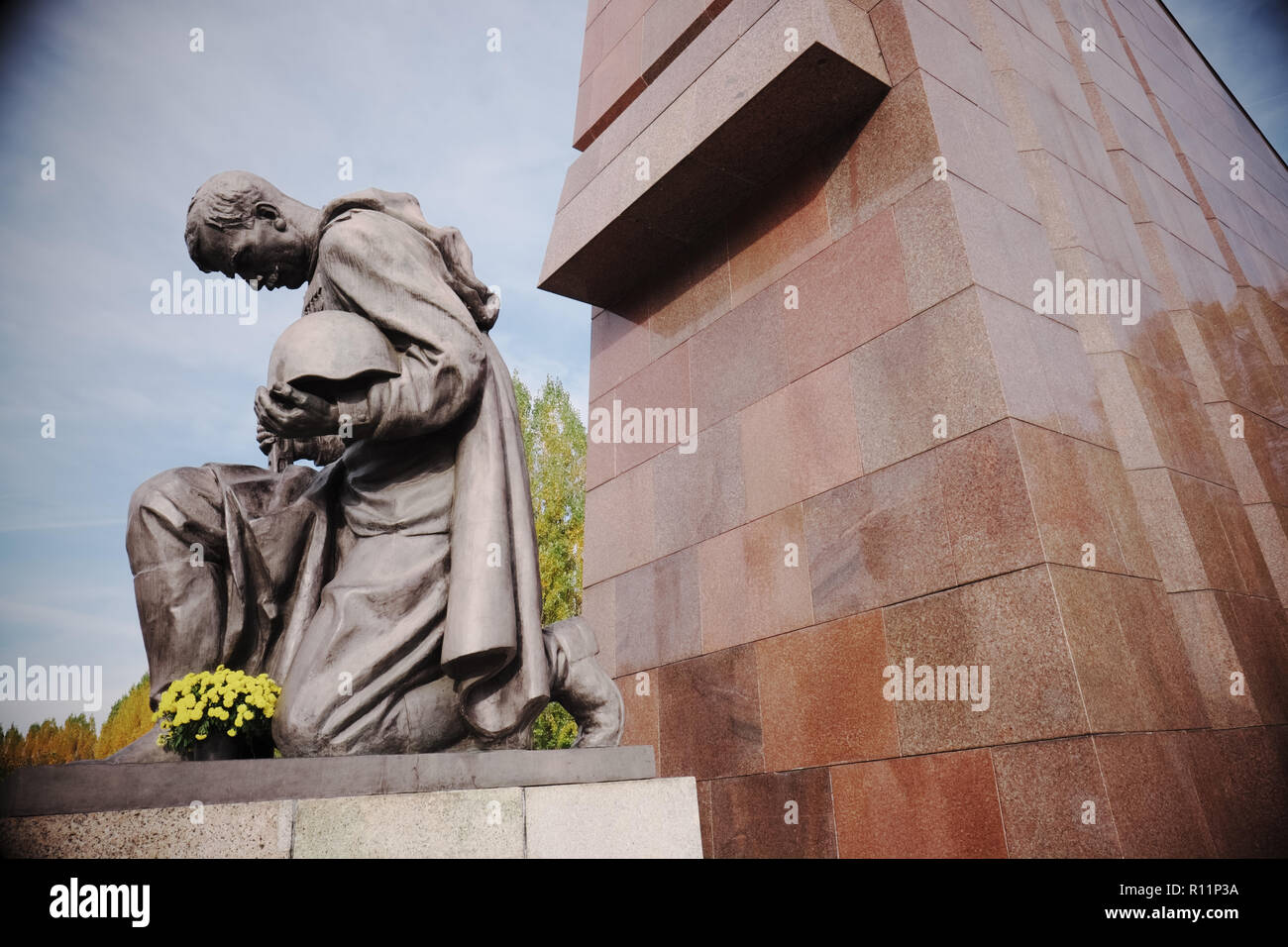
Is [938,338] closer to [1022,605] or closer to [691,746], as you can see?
[1022,605]

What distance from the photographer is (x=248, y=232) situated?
12.4 feet

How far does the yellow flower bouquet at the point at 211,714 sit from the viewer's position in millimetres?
2951

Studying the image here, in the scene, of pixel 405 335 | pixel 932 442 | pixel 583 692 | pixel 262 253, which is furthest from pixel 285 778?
pixel 932 442

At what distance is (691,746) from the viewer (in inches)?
285

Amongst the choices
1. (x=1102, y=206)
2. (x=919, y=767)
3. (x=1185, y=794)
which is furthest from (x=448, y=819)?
(x=1102, y=206)

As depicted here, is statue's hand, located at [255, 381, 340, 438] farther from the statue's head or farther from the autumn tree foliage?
the autumn tree foliage

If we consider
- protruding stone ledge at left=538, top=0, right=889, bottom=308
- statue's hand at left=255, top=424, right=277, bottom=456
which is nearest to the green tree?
protruding stone ledge at left=538, top=0, right=889, bottom=308

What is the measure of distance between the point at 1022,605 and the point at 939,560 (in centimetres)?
68

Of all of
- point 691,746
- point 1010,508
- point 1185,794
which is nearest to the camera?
point 1185,794

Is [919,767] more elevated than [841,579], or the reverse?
[841,579]

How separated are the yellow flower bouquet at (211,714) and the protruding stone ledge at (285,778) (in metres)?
0.27

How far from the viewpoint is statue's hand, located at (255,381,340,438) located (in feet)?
10.7

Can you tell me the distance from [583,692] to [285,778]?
4.36ft
